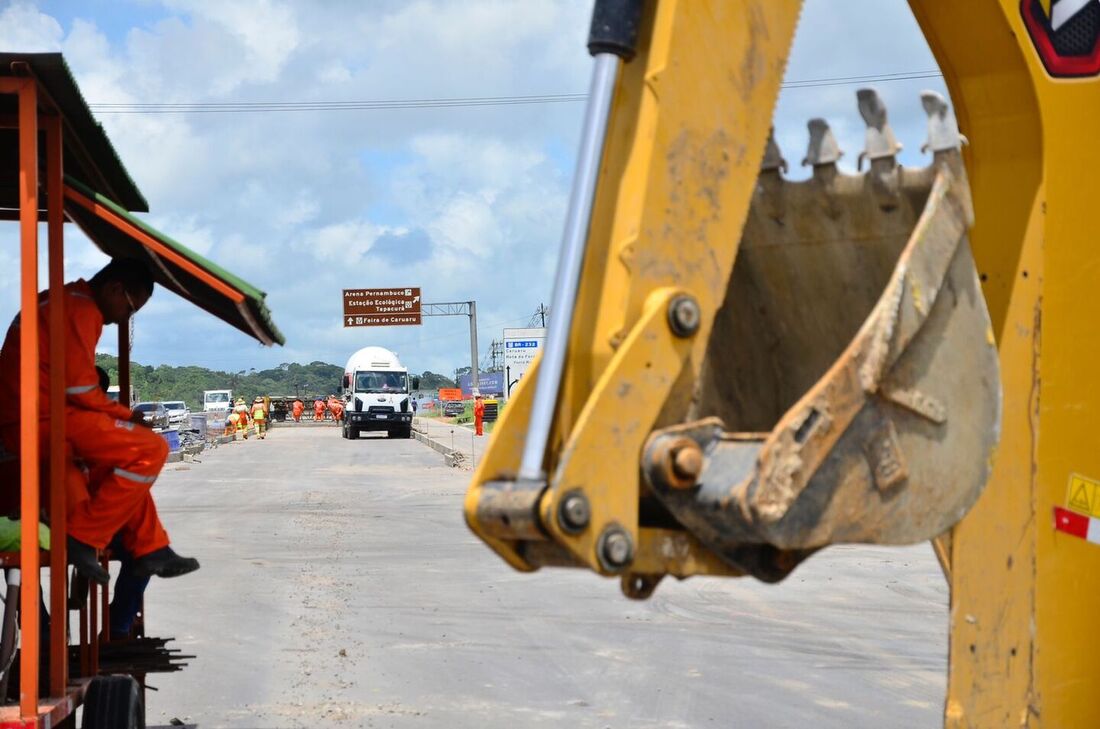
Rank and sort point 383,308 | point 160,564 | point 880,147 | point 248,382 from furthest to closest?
point 248,382, point 383,308, point 160,564, point 880,147

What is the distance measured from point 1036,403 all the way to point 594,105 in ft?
4.31

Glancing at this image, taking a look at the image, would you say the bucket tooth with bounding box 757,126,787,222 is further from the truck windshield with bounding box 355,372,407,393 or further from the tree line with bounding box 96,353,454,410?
the tree line with bounding box 96,353,454,410

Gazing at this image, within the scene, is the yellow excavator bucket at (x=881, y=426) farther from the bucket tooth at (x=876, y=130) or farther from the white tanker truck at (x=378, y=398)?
the white tanker truck at (x=378, y=398)

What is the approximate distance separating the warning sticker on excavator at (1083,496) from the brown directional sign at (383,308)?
2764 inches

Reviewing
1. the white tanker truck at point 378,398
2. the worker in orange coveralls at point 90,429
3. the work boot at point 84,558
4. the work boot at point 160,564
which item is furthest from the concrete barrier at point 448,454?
the work boot at point 84,558

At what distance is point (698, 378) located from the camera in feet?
9.71

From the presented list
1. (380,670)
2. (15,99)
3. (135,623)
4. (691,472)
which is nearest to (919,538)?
(691,472)

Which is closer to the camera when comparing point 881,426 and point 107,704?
point 881,426

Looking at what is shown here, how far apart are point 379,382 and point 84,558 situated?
1858 inches

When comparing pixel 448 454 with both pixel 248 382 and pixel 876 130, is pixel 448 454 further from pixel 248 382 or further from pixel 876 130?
pixel 248 382

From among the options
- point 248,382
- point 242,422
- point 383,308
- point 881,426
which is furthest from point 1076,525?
point 248,382

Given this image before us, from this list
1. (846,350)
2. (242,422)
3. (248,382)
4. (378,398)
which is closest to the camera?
(846,350)

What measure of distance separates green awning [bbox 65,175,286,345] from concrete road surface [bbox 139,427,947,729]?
2.38 metres

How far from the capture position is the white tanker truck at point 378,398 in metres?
51.4
